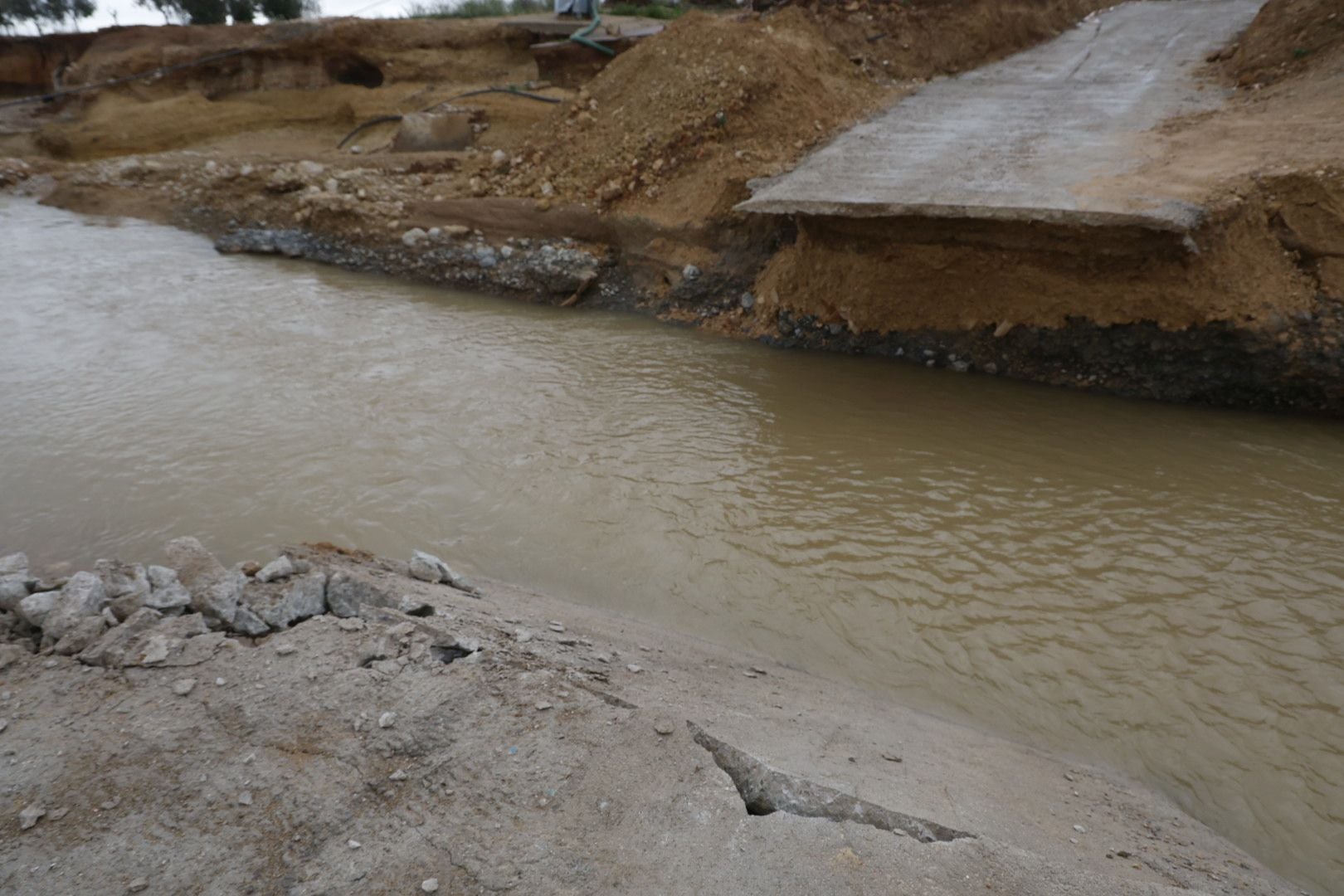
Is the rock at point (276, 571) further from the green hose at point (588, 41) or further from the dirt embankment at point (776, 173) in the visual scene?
the green hose at point (588, 41)

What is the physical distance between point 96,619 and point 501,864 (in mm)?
1965

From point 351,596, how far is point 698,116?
6.81m

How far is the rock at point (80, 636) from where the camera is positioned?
9.03 ft

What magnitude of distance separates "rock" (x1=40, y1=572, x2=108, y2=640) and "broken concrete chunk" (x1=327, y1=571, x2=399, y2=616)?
2.70 ft

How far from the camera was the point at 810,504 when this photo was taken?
470 cm

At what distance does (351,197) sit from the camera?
9547mm

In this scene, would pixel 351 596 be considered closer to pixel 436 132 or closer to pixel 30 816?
pixel 30 816

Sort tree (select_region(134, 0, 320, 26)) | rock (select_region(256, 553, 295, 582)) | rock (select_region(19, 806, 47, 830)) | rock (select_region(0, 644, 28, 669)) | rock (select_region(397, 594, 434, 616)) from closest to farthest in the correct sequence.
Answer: rock (select_region(19, 806, 47, 830)) → rock (select_region(0, 644, 28, 669)) → rock (select_region(397, 594, 434, 616)) → rock (select_region(256, 553, 295, 582)) → tree (select_region(134, 0, 320, 26))

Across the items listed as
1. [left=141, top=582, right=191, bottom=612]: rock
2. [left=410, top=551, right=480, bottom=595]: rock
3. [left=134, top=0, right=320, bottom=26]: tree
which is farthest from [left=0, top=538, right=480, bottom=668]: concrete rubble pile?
[left=134, top=0, right=320, bottom=26]: tree

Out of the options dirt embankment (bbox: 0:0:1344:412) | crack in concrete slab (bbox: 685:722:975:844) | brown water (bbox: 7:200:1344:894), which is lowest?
brown water (bbox: 7:200:1344:894)

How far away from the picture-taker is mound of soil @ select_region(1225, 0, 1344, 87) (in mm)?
7277

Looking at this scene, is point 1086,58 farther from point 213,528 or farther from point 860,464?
point 213,528

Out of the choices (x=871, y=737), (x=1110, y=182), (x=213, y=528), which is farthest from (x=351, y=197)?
(x=871, y=737)

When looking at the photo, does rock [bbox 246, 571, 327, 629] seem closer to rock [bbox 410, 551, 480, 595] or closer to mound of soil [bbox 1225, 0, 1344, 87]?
rock [bbox 410, 551, 480, 595]
